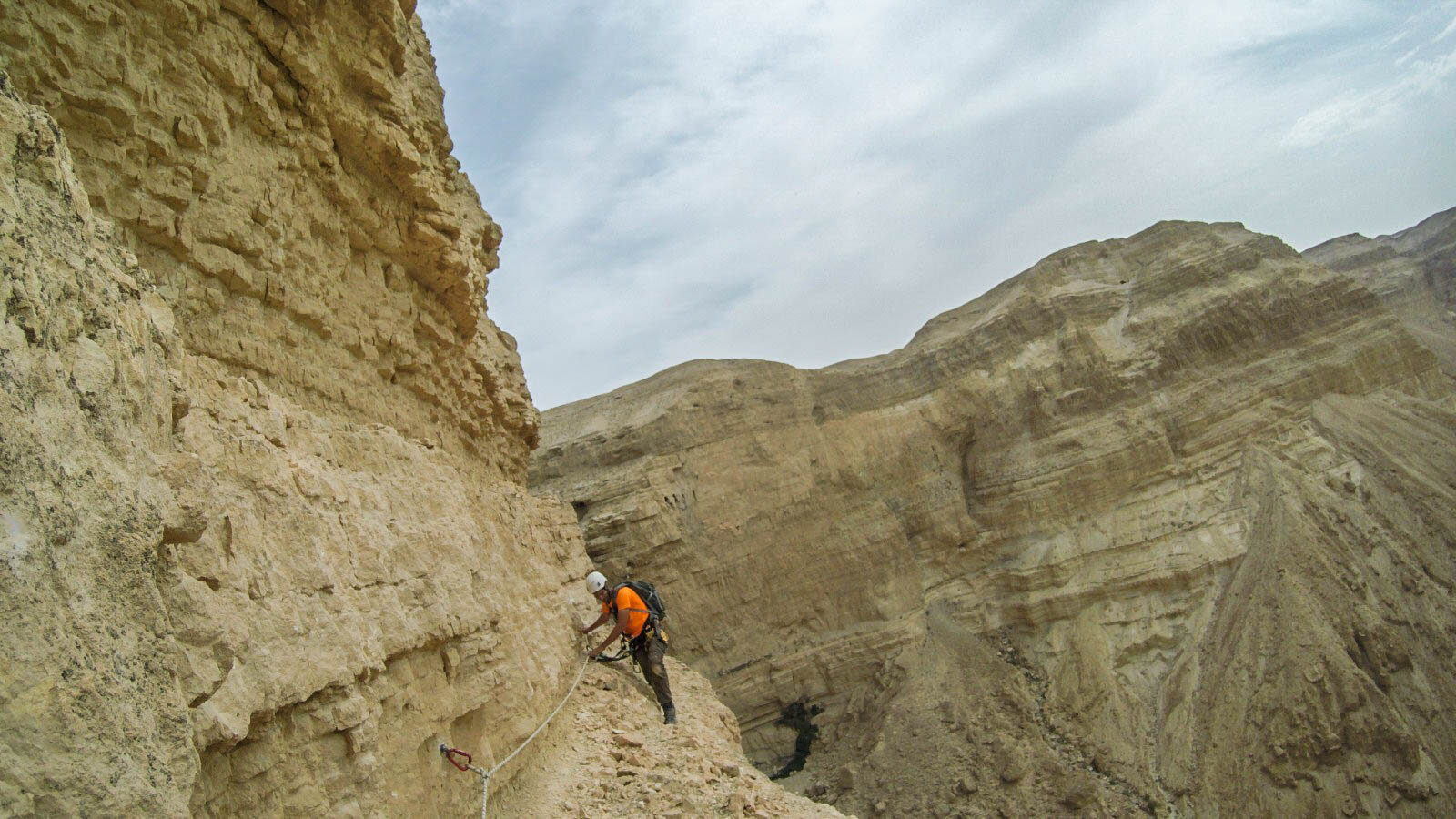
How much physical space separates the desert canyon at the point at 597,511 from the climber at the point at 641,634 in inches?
13.5

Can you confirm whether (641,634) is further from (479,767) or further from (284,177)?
(284,177)

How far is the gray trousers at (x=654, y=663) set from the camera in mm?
8211

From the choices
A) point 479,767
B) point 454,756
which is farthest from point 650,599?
point 454,756

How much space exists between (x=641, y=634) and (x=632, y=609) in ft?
1.27

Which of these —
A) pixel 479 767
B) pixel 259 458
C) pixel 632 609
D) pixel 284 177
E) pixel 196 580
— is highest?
pixel 284 177

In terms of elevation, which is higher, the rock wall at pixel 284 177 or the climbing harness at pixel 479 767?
the rock wall at pixel 284 177

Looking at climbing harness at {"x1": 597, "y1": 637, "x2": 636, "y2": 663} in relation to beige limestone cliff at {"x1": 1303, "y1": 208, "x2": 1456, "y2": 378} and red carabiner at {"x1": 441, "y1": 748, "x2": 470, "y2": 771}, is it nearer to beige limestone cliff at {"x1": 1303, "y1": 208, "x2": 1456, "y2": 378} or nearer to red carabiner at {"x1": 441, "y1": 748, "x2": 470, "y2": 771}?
red carabiner at {"x1": 441, "y1": 748, "x2": 470, "y2": 771}

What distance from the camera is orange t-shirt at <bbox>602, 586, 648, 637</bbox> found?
7.89m

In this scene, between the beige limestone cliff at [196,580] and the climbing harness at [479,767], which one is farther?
the climbing harness at [479,767]

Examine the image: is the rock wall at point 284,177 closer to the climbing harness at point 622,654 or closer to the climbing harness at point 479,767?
the climbing harness at point 479,767

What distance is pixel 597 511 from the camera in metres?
21.5

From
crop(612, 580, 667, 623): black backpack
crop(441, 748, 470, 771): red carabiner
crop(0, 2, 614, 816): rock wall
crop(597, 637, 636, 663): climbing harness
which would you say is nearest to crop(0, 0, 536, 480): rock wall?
crop(0, 2, 614, 816): rock wall

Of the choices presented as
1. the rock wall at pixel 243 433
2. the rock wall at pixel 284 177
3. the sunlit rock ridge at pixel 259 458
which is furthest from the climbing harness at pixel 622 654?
the rock wall at pixel 284 177

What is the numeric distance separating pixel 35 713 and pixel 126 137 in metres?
2.95
